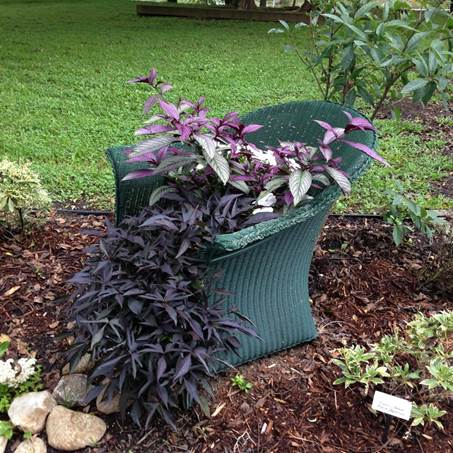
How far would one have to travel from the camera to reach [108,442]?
173cm

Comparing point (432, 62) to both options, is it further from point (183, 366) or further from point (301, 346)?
point (183, 366)

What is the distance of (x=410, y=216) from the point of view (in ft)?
8.31

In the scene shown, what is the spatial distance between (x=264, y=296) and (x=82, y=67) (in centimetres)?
551

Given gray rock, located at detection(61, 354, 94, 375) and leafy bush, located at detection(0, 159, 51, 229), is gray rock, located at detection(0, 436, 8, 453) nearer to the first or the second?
gray rock, located at detection(61, 354, 94, 375)

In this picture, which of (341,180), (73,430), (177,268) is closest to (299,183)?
(341,180)

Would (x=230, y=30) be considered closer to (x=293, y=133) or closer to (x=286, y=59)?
(x=286, y=59)

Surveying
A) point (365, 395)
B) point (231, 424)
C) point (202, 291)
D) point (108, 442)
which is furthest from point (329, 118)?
point (108, 442)

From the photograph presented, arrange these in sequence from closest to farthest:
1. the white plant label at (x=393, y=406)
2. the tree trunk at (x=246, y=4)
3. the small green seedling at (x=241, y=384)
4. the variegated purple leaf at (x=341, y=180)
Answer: the white plant label at (x=393, y=406), the variegated purple leaf at (x=341, y=180), the small green seedling at (x=241, y=384), the tree trunk at (x=246, y=4)

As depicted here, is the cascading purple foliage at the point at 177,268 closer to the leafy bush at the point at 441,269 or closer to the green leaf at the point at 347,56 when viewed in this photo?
the green leaf at the point at 347,56

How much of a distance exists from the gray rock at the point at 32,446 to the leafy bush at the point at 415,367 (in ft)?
3.24

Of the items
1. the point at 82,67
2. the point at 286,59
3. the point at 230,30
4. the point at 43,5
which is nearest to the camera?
the point at 82,67

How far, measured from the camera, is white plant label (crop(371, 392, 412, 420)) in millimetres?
1570

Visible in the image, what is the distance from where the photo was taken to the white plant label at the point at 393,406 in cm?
157

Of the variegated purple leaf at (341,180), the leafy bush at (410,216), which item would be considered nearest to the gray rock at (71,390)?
the variegated purple leaf at (341,180)
